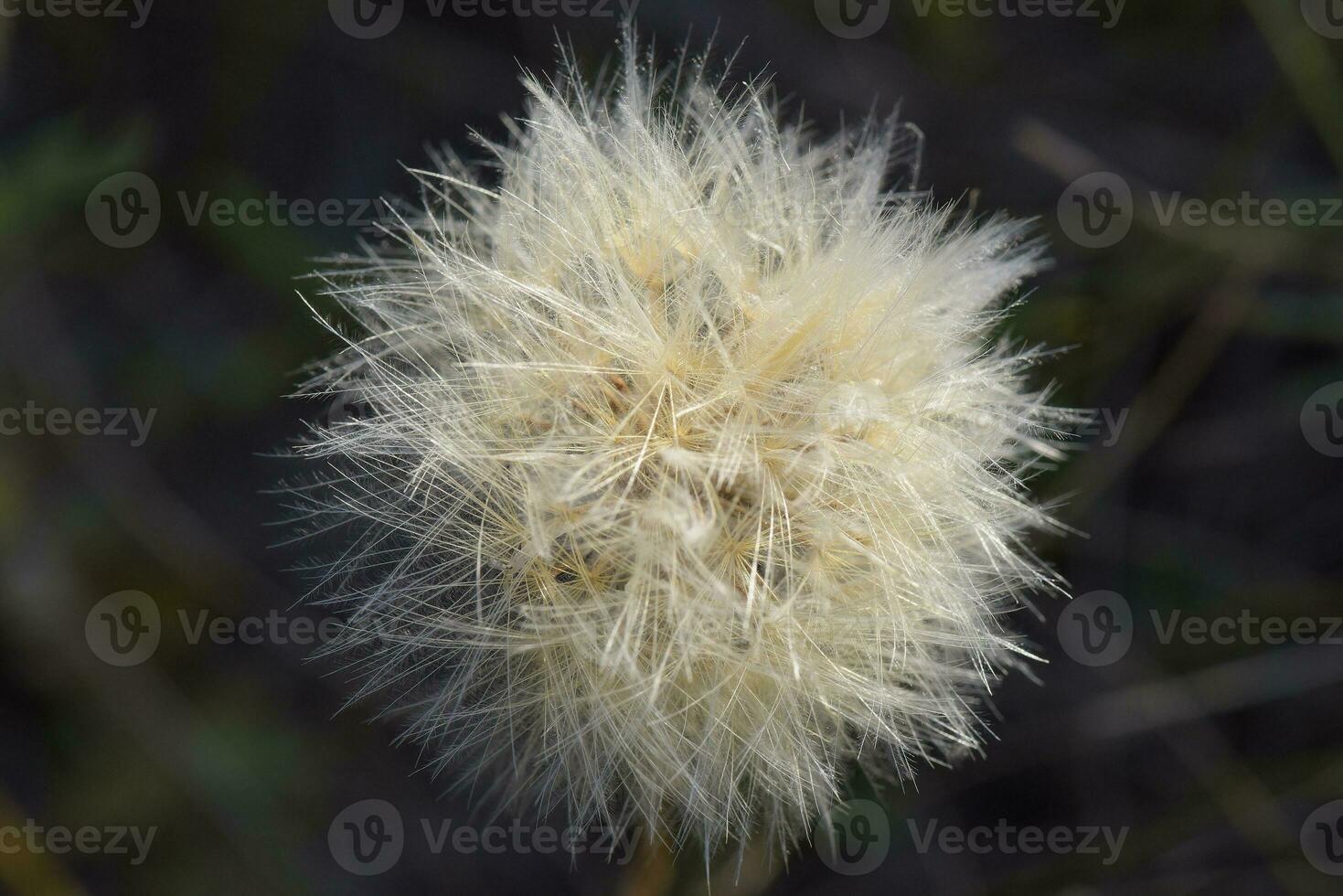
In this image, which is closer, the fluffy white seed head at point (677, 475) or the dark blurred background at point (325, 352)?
the fluffy white seed head at point (677, 475)

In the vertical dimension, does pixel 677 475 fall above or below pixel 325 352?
below

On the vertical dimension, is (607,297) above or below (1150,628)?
above

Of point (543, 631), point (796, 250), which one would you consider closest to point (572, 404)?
point (543, 631)

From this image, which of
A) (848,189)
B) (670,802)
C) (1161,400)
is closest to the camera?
(670,802)

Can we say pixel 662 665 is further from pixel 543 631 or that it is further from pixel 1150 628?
pixel 1150 628

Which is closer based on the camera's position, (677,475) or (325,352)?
(677,475)
